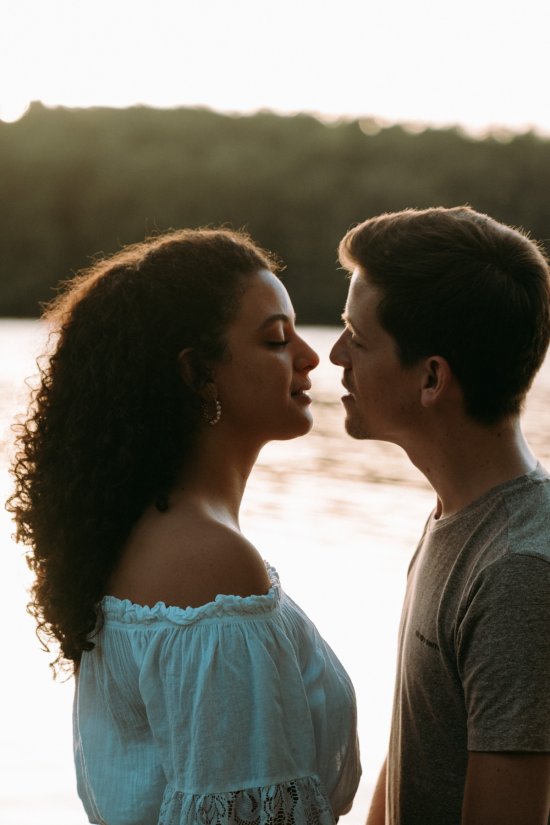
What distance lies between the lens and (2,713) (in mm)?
4781

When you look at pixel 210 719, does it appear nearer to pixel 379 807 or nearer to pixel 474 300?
pixel 379 807

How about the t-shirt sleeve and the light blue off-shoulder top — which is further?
the light blue off-shoulder top

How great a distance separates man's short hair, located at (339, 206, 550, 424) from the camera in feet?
5.98

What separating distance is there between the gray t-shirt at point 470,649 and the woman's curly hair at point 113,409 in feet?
1.58

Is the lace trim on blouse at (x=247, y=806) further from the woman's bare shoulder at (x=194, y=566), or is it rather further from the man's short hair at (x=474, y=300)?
the man's short hair at (x=474, y=300)

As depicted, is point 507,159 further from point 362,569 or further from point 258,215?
point 362,569

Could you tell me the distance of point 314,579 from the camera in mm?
6832

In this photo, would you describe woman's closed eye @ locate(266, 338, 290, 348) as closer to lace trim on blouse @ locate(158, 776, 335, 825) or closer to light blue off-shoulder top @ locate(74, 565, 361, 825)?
light blue off-shoulder top @ locate(74, 565, 361, 825)

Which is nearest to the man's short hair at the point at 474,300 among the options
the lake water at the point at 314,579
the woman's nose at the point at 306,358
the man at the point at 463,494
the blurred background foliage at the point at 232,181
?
the man at the point at 463,494

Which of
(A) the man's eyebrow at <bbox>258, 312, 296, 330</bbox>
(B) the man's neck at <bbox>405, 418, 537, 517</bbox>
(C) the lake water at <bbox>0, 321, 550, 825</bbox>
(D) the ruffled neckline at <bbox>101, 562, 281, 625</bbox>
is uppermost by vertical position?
(A) the man's eyebrow at <bbox>258, 312, 296, 330</bbox>

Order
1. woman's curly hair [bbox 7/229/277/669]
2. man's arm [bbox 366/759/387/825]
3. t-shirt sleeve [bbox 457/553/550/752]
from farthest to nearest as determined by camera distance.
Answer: man's arm [bbox 366/759/387/825] < woman's curly hair [bbox 7/229/277/669] < t-shirt sleeve [bbox 457/553/550/752]

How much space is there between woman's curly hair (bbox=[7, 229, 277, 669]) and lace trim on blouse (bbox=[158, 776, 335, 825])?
0.99ft

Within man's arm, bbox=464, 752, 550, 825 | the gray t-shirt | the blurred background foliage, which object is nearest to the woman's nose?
the gray t-shirt

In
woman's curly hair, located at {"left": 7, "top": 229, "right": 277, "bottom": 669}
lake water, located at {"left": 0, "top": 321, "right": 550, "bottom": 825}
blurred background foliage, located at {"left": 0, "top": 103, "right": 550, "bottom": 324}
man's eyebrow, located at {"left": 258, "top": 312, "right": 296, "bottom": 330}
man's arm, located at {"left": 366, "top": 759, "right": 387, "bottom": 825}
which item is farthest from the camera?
blurred background foliage, located at {"left": 0, "top": 103, "right": 550, "bottom": 324}
